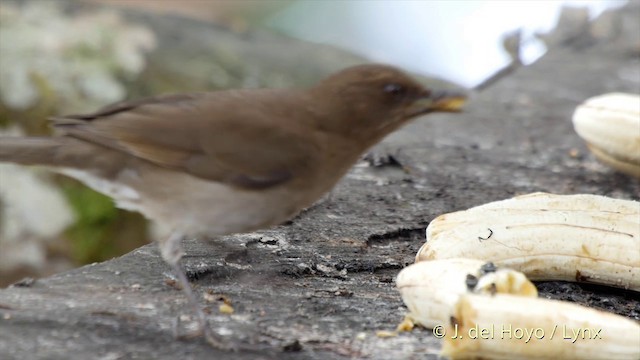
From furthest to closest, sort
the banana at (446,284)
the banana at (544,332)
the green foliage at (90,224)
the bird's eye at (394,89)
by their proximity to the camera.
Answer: the green foliage at (90,224) < the bird's eye at (394,89) < the banana at (446,284) < the banana at (544,332)

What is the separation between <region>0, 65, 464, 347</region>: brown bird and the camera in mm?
3191

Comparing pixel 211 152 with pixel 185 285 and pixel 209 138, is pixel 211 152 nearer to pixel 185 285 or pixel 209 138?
pixel 209 138

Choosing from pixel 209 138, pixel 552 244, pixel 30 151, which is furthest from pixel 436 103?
pixel 30 151

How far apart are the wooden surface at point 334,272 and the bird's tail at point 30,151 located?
15.3 inches

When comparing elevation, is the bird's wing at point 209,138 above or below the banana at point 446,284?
above

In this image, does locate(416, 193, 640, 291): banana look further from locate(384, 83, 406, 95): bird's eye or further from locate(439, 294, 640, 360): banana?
locate(439, 294, 640, 360): banana

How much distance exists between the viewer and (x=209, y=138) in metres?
3.22

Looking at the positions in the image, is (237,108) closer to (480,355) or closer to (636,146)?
(480,355)

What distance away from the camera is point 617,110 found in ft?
13.8

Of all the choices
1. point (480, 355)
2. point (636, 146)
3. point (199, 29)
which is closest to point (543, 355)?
point (480, 355)

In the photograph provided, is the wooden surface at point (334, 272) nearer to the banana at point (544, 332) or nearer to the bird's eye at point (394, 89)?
the banana at point (544, 332)

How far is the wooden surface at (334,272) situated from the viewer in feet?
8.91

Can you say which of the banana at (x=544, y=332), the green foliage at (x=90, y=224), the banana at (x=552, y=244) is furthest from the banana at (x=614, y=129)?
the green foliage at (x=90, y=224)

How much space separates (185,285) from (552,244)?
1.21 metres
